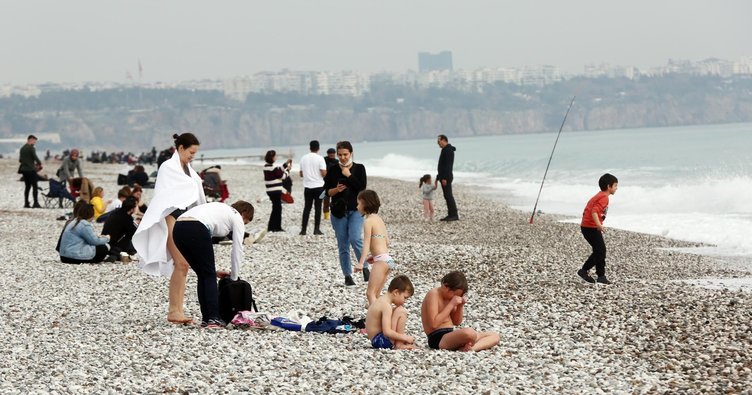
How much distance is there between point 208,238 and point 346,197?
8.57 ft

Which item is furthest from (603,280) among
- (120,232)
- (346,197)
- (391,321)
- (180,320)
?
(120,232)

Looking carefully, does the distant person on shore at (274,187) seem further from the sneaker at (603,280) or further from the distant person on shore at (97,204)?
the sneaker at (603,280)

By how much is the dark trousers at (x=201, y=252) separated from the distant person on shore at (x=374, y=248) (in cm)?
123

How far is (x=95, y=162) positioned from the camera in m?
69.9

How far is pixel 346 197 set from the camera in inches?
415

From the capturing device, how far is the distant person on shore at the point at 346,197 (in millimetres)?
10555

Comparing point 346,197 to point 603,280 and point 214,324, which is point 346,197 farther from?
point 603,280

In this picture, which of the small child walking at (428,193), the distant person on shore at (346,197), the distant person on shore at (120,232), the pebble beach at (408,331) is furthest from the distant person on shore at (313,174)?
the distant person on shore at (346,197)

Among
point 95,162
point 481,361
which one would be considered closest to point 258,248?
point 481,361

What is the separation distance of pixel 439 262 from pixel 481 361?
618 centimetres

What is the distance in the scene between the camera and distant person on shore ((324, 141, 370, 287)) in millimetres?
10555

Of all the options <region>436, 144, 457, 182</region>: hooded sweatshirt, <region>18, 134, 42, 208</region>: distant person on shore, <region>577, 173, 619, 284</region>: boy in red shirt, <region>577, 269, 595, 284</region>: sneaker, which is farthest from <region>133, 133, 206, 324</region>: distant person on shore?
<region>18, 134, 42, 208</region>: distant person on shore

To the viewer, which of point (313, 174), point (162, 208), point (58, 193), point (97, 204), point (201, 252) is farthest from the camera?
point (58, 193)

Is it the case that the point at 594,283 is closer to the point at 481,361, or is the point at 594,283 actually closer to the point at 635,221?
the point at 481,361
